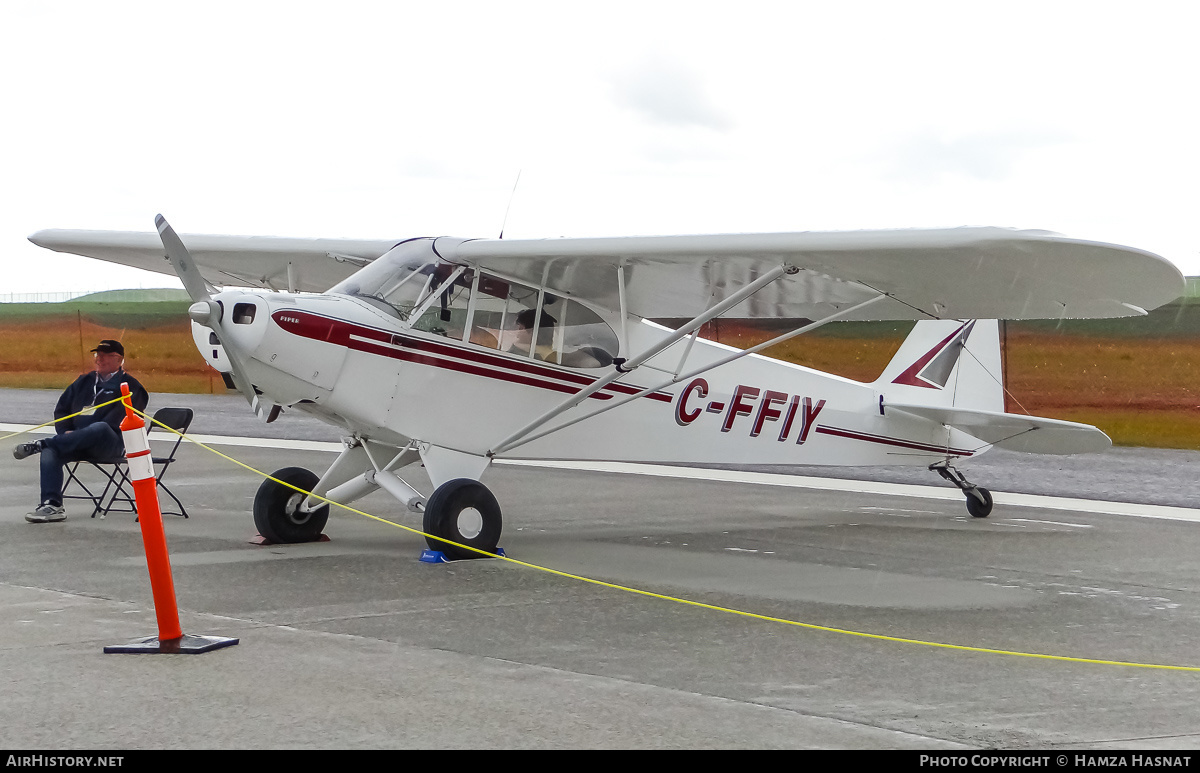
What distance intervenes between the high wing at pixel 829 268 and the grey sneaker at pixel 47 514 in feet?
8.82

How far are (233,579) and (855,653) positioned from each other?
423 cm

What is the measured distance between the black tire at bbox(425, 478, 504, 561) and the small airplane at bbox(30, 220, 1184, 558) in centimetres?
1

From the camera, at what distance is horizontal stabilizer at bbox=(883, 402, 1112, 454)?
12.0m

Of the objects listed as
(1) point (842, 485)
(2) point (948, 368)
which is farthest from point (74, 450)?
(1) point (842, 485)

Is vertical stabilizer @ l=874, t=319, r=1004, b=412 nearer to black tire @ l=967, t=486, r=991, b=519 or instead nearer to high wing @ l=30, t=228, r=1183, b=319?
black tire @ l=967, t=486, r=991, b=519

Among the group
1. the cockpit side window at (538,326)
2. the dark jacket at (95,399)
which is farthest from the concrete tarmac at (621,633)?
the cockpit side window at (538,326)

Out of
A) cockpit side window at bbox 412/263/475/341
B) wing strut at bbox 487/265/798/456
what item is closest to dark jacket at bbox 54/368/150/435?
cockpit side window at bbox 412/263/475/341

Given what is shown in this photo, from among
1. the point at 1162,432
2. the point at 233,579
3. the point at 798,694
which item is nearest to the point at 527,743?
the point at 798,694

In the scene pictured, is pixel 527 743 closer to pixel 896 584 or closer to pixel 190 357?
pixel 896 584

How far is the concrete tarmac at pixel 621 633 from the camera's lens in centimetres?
483

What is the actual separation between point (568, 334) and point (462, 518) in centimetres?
196

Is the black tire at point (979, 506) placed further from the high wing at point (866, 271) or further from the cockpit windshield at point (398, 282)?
the cockpit windshield at point (398, 282)

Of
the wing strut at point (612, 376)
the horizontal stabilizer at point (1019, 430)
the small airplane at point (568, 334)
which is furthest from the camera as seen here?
the horizontal stabilizer at point (1019, 430)
